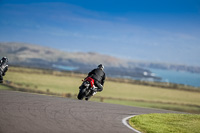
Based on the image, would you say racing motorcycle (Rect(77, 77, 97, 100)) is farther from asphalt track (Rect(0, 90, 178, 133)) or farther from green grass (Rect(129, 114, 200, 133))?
green grass (Rect(129, 114, 200, 133))

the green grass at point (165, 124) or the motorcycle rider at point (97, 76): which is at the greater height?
the motorcycle rider at point (97, 76)

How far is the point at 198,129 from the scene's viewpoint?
11.9 metres

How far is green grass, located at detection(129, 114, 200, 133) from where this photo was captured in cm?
1127

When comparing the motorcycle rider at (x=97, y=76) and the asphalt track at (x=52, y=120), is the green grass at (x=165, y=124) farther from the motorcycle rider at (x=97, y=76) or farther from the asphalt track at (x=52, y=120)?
the motorcycle rider at (x=97, y=76)

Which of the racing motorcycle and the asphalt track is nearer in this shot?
the asphalt track

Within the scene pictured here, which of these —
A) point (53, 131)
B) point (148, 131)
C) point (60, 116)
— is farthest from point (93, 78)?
point (53, 131)

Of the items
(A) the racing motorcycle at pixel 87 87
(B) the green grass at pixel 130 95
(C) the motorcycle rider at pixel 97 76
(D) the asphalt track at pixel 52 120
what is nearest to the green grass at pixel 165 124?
(D) the asphalt track at pixel 52 120

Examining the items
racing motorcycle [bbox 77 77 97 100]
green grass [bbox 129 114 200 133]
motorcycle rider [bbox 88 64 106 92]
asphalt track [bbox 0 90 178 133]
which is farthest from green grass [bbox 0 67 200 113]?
asphalt track [bbox 0 90 178 133]

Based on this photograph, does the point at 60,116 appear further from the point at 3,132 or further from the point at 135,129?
the point at 3,132

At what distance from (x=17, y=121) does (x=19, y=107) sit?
2978mm

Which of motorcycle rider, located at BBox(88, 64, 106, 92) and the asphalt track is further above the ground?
motorcycle rider, located at BBox(88, 64, 106, 92)

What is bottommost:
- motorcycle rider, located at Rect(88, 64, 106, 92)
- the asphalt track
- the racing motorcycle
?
the asphalt track

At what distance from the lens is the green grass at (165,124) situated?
11273 mm

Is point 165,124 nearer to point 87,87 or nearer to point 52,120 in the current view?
point 52,120
